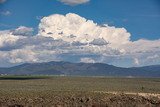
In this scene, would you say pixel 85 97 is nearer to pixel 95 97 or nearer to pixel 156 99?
pixel 95 97

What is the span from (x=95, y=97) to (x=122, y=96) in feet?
19.8

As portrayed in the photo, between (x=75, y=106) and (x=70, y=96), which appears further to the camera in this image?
(x=70, y=96)

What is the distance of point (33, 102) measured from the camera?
7100 centimetres

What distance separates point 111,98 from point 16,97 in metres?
19.2

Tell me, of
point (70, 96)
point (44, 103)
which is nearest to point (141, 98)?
point (70, 96)

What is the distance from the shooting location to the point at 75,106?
70.8m

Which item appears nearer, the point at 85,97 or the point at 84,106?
the point at 84,106

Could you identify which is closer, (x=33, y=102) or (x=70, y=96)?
(x=33, y=102)

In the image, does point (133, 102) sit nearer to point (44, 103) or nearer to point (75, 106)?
point (75, 106)

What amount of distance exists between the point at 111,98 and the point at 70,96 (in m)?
8.40

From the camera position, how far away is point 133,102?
250 ft

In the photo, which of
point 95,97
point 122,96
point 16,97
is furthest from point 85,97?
point 16,97

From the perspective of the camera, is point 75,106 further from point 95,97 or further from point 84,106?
point 95,97

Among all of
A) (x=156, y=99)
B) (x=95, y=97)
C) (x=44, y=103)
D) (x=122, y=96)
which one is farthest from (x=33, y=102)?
(x=156, y=99)
